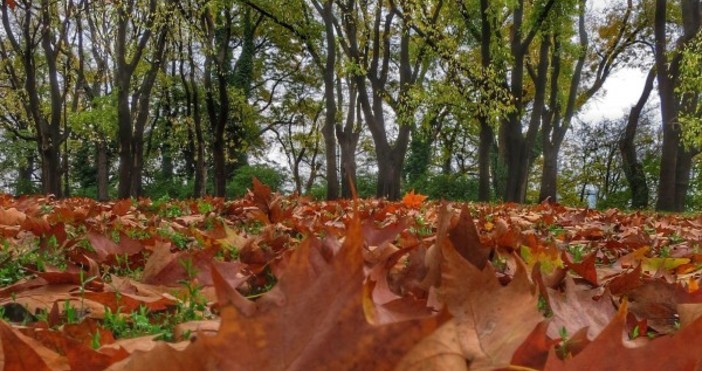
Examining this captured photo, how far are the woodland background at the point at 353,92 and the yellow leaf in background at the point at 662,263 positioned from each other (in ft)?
13.1

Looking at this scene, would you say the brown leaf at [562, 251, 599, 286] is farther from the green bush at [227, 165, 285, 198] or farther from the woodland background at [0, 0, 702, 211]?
the green bush at [227, 165, 285, 198]

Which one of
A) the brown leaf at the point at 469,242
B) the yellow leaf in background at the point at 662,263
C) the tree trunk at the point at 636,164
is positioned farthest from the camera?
the tree trunk at the point at 636,164

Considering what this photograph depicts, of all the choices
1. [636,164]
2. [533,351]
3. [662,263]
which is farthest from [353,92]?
[533,351]

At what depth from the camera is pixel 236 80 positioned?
2817 cm

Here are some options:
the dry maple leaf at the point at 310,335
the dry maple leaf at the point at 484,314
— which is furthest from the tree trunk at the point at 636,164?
the dry maple leaf at the point at 310,335

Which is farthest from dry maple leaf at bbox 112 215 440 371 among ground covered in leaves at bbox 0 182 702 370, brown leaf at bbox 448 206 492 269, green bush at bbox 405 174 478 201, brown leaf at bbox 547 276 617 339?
green bush at bbox 405 174 478 201

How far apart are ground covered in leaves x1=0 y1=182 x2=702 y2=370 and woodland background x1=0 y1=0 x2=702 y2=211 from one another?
3.13m

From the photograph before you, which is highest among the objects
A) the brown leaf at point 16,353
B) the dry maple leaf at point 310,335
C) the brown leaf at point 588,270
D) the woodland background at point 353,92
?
the woodland background at point 353,92

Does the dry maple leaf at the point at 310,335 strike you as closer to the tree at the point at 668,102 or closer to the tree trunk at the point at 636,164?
the tree at the point at 668,102

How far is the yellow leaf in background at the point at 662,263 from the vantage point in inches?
73.2

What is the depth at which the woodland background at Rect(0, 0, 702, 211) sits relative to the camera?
14.5 meters

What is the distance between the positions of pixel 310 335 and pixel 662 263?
1706 millimetres

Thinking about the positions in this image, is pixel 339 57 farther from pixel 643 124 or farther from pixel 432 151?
pixel 643 124

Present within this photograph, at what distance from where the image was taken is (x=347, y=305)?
0.48 meters
